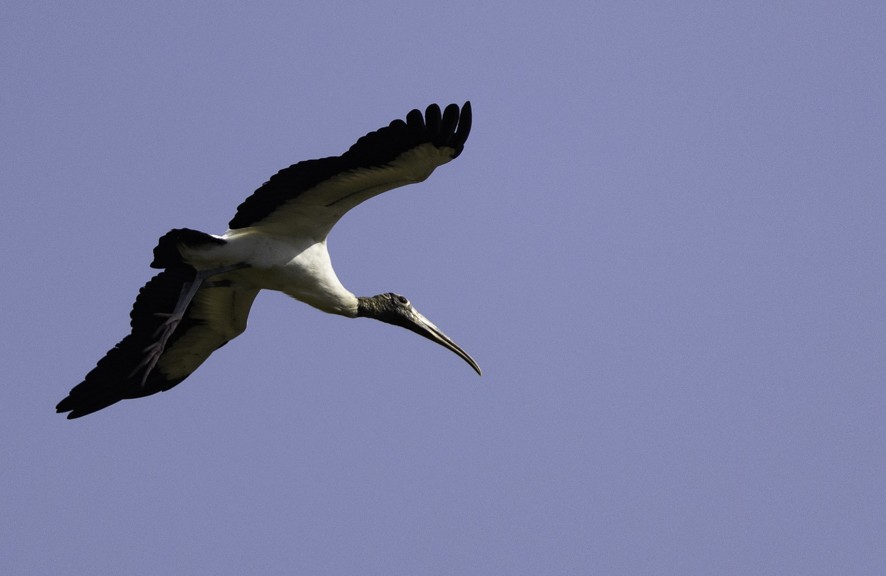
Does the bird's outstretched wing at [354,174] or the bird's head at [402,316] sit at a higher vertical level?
the bird's outstretched wing at [354,174]

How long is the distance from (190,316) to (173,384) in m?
0.73

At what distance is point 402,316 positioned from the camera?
44.1 feet

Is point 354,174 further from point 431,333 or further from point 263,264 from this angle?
point 431,333

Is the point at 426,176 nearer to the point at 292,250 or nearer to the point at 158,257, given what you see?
the point at 292,250

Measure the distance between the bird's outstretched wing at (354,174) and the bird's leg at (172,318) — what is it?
470mm

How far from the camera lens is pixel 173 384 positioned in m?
13.3

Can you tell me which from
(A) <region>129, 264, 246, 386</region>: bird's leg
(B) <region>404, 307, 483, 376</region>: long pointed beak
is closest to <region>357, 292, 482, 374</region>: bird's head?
(B) <region>404, 307, 483, 376</region>: long pointed beak

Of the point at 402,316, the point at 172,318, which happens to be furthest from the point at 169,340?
the point at 402,316

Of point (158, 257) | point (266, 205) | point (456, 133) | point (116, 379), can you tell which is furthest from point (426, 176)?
point (116, 379)

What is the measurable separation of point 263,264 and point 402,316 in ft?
6.00

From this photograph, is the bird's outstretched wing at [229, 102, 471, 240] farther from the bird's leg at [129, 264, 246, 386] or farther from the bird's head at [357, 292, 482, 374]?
the bird's head at [357, 292, 482, 374]

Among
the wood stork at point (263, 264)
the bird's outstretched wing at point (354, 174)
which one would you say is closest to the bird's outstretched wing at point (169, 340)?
the wood stork at point (263, 264)

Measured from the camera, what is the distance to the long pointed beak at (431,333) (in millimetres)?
13523

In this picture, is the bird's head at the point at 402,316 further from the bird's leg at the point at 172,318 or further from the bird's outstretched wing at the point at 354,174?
the bird's leg at the point at 172,318
